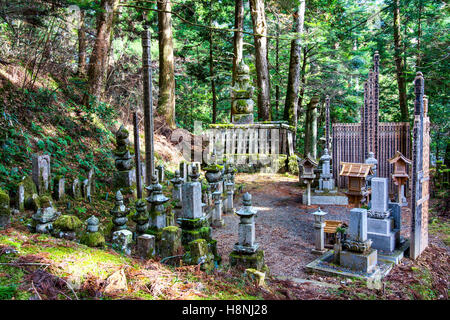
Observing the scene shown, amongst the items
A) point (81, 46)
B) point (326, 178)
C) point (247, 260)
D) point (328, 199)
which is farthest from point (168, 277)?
point (81, 46)

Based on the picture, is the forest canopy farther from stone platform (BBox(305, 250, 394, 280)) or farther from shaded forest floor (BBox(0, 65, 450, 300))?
stone platform (BBox(305, 250, 394, 280))

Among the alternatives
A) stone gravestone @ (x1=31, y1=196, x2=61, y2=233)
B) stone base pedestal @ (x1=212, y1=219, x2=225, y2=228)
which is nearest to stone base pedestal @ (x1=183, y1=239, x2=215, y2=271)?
stone gravestone @ (x1=31, y1=196, x2=61, y2=233)

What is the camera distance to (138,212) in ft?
18.0

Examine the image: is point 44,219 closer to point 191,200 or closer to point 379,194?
point 191,200

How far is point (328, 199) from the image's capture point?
35.9ft

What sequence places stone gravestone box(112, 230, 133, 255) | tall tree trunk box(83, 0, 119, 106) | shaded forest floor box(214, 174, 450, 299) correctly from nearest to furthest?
1. stone gravestone box(112, 230, 133, 255)
2. shaded forest floor box(214, 174, 450, 299)
3. tall tree trunk box(83, 0, 119, 106)

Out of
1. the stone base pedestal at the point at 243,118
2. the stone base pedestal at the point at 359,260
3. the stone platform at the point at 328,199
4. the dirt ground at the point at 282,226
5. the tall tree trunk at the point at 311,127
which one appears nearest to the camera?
the stone base pedestal at the point at 359,260

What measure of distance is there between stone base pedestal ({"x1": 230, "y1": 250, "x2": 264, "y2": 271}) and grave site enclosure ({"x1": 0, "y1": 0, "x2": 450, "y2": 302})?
3 centimetres

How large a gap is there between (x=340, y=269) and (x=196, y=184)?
2790mm

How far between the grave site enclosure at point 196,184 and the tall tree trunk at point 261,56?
0.27ft

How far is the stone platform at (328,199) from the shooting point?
10.9 metres

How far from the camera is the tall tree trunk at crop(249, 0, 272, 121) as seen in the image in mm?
17766

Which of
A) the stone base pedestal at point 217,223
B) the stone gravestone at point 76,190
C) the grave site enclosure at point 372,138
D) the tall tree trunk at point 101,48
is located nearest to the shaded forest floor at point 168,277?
the stone base pedestal at point 217,223

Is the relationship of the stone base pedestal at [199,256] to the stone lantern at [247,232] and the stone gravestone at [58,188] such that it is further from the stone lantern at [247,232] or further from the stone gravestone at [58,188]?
the stone gravestone at [58,188]
